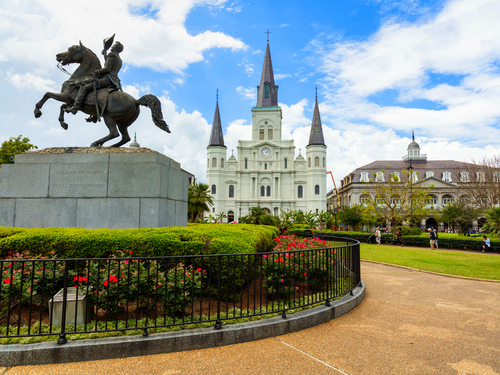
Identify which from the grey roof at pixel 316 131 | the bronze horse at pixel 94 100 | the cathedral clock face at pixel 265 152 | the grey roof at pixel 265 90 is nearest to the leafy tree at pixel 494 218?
the bronze horse at pixel 94 100

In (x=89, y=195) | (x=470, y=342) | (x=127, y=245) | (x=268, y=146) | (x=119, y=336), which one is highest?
(x=268, y=146)

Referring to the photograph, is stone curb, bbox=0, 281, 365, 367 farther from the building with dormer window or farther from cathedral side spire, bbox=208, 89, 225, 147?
cathedral side spire, bbox=208, 89, 225, 147

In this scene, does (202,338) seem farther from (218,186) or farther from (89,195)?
(218,186)

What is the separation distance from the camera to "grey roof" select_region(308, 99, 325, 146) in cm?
6369

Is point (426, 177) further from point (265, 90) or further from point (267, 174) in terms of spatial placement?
point (265, 90)

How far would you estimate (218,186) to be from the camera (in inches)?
2489

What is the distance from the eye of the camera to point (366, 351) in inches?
150

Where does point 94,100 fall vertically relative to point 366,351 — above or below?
above

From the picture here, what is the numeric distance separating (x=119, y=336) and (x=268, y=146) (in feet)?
207

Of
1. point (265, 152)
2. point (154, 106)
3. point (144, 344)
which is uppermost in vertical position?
point (265, 152)

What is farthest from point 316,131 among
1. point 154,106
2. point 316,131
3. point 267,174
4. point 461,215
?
point 154,106

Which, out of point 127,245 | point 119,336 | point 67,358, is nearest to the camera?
point 67,358

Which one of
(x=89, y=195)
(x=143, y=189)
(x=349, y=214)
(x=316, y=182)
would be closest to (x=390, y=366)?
(x=143, y=189)

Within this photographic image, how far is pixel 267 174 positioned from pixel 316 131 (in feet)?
44.5
